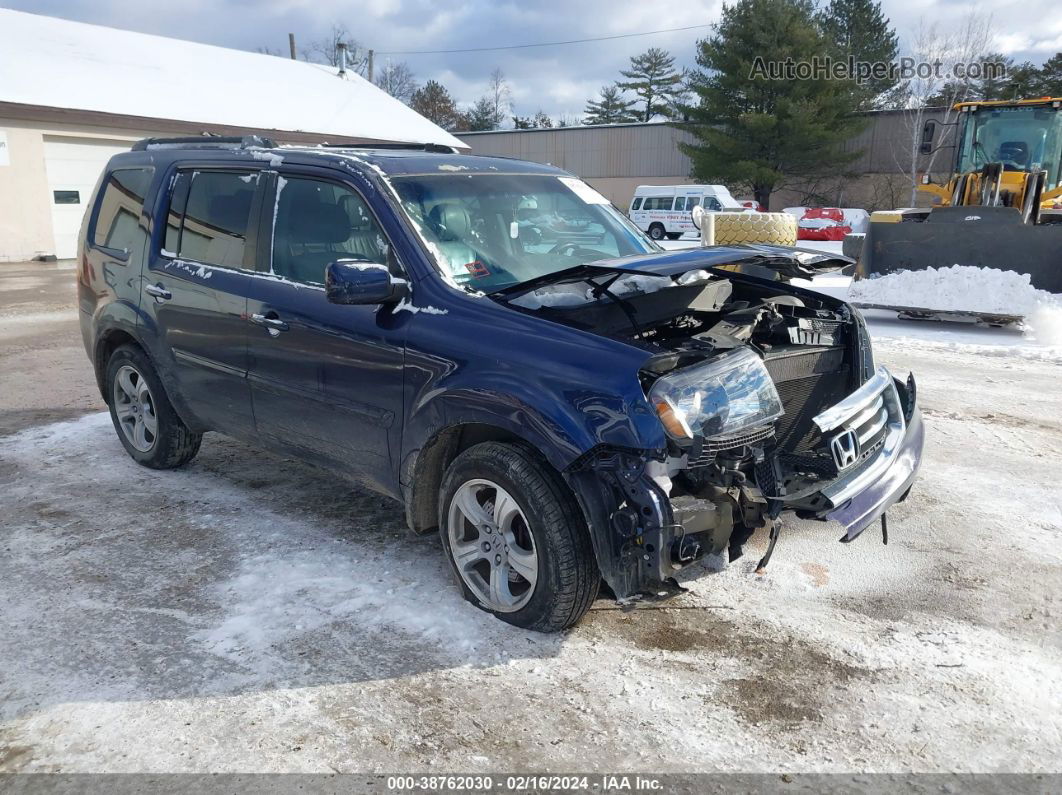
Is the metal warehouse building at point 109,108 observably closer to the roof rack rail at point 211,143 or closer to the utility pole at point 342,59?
the utility pole at point 342,59

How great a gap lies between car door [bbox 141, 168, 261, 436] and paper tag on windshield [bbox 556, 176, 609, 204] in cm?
170

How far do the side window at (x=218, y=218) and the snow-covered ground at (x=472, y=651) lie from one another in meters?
1.42

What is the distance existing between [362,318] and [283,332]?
55 cm

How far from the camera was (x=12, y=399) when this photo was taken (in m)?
7.28

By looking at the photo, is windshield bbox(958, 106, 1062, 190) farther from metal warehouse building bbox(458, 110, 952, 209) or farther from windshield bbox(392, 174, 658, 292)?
metal warehouse building bbox(458, 110, 952, 209)

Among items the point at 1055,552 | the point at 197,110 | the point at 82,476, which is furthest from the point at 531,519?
the point at 197,110

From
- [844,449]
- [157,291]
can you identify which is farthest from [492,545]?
[157,291]

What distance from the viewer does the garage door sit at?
2084 centimetres

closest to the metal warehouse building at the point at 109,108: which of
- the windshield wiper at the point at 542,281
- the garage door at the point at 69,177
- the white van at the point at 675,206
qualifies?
the garage door at the point at 69,177

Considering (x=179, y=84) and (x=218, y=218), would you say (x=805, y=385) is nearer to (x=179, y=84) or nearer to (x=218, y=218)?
(x=218, y=218)

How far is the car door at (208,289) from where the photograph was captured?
14.5ft

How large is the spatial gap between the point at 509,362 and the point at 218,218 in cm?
228

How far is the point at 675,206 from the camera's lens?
101ft

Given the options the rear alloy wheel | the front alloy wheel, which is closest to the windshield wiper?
the front alloy wheel
